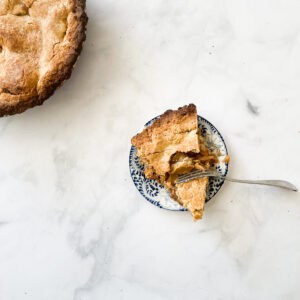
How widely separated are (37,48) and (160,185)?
23.9 inches

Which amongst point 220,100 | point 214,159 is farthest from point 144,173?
point 220,100

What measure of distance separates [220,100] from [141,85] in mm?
284

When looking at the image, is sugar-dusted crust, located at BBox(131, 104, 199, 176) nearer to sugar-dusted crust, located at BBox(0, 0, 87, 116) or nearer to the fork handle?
the fork handle

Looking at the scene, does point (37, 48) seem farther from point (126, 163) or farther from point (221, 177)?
point (221, 177)

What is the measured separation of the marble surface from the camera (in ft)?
5.14

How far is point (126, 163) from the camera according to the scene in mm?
1604

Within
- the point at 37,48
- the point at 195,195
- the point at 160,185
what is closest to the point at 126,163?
the point at 160,185

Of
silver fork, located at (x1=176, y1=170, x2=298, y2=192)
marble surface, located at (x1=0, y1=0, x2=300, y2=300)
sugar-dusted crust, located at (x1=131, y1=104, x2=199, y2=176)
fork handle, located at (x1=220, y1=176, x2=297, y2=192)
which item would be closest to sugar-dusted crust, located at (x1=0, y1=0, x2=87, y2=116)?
marble surface, located at (x1=0, y1=0, x2=300, y2=300)

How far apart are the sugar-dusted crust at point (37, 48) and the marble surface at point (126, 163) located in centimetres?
16

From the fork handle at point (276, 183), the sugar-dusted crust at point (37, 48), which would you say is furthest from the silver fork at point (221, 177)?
the sugar-dusted crust at point (37, 48)

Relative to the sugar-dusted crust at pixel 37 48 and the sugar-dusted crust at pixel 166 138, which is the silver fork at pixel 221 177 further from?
the sugar-dusted crust at pixel 37 48

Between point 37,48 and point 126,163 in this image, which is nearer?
point 37,48

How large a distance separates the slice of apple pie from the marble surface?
0.36 ft

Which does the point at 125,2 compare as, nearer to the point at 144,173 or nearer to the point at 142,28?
the point at 142,28
